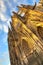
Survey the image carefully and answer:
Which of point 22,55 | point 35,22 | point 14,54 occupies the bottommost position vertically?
point 22,55

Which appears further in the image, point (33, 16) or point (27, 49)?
point (33, 16)

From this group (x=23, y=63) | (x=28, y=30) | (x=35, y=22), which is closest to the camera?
(x=23, y=63)

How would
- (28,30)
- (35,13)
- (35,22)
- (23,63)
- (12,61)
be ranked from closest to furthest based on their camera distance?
(23,63) < (28,30) < (35,22) < (12,61) < (35,13)

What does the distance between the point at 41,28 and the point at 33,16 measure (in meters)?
4.79

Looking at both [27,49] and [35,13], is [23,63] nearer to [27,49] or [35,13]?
[27,49]

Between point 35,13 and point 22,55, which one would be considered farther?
point 35,13

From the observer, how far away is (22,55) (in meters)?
21.3

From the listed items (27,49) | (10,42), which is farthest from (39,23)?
(10,42)

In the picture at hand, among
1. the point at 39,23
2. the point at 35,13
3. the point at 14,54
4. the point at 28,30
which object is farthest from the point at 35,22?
the point at 14,54

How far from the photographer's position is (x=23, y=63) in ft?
64.4

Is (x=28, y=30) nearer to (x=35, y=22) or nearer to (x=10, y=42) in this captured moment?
(x=35, y=22)

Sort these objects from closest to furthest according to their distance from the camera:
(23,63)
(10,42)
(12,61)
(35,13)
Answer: (23,63), (12,61), (35,13), (10,42)

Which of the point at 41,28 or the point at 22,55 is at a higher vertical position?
the point at 41,28

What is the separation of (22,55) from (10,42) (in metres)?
7.29
